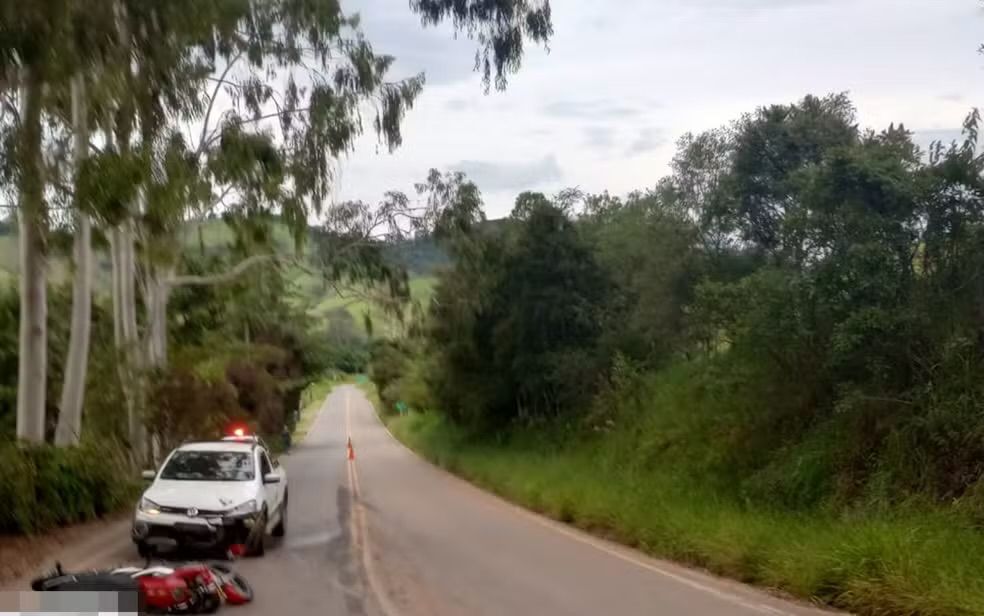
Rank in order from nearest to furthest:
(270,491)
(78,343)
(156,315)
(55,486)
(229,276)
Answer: (270,491)
(55,486)
(78,343)
(156,315)
(229,276)

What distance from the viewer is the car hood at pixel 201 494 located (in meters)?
15.4

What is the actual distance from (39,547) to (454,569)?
20.5 feet

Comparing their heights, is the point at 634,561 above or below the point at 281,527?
below

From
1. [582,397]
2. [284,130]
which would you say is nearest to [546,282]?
[582,397]

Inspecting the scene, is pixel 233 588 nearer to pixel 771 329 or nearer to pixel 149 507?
pixel 149 507

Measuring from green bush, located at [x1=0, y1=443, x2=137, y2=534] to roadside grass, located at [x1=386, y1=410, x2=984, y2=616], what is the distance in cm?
845

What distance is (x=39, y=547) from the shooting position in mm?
16734

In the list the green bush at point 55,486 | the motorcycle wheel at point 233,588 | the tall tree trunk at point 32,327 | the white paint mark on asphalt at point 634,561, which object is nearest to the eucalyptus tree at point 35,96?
the tall tree trunk at point 32,327

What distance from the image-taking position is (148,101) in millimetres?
17203

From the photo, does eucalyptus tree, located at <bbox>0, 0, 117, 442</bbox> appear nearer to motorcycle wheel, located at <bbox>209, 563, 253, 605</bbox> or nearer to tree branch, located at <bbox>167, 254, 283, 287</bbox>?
motorcycle wheel, located at <bbox>209, 563, 253, 605</bbox>

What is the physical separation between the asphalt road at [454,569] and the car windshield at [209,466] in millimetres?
1247

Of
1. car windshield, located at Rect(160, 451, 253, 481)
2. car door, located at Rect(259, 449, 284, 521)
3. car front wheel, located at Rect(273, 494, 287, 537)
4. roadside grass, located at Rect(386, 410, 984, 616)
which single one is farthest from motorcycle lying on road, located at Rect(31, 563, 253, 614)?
car front wheel, located at Rect(273, 494, 287, 537)

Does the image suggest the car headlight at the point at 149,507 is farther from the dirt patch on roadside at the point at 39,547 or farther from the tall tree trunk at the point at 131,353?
the tall tree trunk at the point at 131,353

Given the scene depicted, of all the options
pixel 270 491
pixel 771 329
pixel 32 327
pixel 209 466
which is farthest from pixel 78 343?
pixel 771 329
